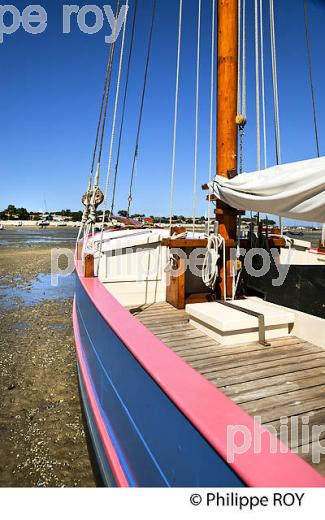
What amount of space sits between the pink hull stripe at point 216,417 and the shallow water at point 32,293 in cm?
1018

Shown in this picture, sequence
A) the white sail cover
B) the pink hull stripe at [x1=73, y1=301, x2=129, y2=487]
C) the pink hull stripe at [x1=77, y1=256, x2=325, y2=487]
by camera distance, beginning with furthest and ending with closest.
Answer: the white sail cover → the pink hull stripe at [x1=73, y1=301, x2=129, y2=487] → the pink hull stripe at [x1=77, y1=256, x2=325, y2=487]

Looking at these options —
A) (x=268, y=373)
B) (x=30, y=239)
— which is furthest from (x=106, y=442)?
(x=30, y=239)

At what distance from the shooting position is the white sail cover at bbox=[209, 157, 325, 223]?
9.17 feet

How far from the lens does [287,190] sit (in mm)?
3039

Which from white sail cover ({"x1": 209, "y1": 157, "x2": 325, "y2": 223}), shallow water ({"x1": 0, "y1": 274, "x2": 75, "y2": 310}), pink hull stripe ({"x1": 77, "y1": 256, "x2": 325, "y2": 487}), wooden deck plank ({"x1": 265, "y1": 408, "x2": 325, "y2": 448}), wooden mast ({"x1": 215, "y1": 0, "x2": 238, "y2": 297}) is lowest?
shallow water ({"x1": 0, "y1": 274, "x2": 75, "y2": 310})

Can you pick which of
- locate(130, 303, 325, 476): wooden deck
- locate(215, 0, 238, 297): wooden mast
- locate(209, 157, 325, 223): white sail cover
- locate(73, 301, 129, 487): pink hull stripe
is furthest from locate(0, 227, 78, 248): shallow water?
locate(130, 303, 325, 476): wooden deck

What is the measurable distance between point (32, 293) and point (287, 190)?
40.6 feet

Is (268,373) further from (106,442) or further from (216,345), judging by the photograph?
(106,442)

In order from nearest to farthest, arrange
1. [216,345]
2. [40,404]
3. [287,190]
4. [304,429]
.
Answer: [304,429] → [287,190] → [216,345] → [40,404]

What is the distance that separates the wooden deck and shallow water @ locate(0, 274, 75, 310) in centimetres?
928

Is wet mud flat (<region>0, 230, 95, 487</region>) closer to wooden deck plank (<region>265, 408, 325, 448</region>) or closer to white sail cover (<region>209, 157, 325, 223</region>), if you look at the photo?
wooden deck plank (<region>265, 408, 325, 448</region>)

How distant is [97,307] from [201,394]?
179 cm

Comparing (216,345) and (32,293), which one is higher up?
(216,345)
